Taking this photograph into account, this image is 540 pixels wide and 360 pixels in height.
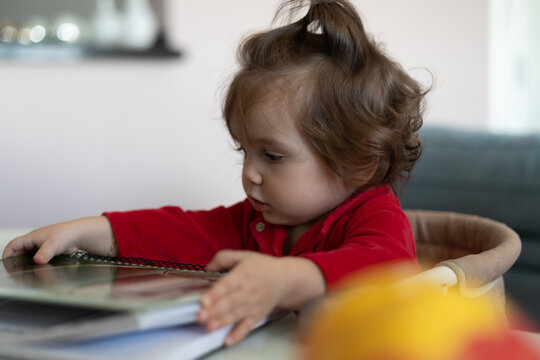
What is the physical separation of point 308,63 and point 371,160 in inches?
5.6

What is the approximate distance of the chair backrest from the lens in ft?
1.86

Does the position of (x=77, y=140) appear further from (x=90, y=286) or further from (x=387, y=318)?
(x=387, y=318)

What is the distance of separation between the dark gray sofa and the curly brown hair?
24.0 inches

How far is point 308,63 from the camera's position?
80cm

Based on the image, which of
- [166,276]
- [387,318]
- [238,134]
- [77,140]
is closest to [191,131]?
[77,140]

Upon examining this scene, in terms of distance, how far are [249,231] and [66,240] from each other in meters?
0.28

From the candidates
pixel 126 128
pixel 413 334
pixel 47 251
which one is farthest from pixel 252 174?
pixel 126 128

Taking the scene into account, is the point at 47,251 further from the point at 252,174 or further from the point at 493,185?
the point at 493,185

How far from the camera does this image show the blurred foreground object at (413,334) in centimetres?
28

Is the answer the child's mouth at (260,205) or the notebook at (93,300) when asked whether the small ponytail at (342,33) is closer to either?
Result: the child's mouth at (260,205)

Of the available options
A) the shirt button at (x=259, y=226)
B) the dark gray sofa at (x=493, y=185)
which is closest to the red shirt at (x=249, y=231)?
the shirt button at (x=259, y=226)

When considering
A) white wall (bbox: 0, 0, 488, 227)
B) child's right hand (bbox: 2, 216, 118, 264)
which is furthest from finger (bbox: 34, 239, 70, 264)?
white wall (bbox: 0, 0, 488, 227)

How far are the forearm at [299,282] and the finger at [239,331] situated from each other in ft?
0.11

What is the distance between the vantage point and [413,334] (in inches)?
11.5
